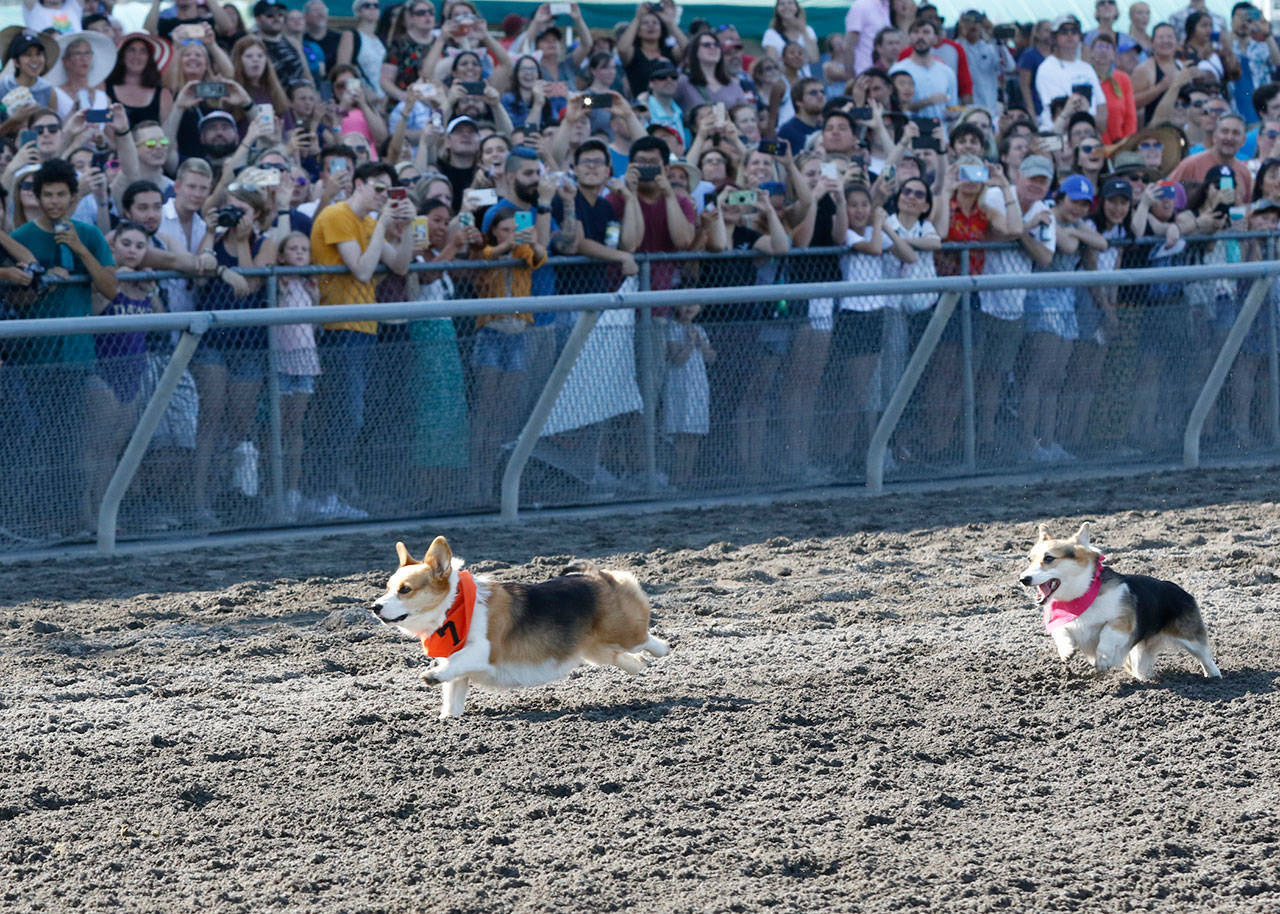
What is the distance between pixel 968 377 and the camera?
1090cm

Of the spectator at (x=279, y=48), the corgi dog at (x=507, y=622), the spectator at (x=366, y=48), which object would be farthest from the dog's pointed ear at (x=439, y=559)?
the spectator at (x=366, y=48)

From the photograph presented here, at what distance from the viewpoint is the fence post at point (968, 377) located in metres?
10.9

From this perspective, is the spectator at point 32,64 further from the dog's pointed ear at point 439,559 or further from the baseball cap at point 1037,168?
the baseball cap at point 1037,168

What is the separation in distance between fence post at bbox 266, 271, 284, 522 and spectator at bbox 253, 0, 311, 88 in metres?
2.98

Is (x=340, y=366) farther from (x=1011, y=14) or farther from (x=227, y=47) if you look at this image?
(x=1011, y=14)

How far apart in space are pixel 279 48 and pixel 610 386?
13.1 ft

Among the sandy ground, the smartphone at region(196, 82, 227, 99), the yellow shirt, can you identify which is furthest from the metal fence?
the smartphone at region(196, 82, 227, 99)

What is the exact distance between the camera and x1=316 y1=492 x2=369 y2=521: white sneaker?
9570 millimetres

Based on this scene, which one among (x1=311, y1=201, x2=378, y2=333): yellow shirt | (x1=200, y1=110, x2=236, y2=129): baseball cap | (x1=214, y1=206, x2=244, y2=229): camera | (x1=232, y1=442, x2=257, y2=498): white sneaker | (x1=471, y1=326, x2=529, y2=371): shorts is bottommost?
(x1=232, y1=442, x2=257, y2=498): white sneaker

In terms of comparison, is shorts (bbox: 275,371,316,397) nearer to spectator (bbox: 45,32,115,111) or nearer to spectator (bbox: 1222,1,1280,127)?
spectator (bbox: 45,32,115,111)

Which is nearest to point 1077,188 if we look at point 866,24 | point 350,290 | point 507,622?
point 866,24

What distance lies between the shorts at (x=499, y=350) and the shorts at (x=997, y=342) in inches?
120

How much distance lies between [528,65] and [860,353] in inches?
152

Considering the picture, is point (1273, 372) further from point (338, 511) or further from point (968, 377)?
point (338, 511)
